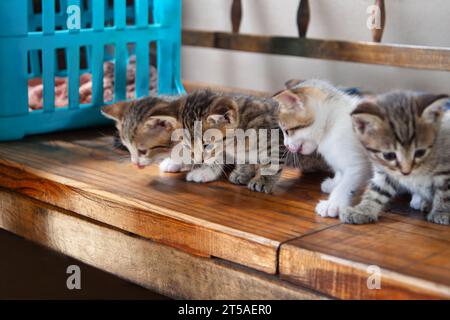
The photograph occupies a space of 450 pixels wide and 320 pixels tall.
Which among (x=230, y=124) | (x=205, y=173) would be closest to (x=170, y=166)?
(x=205, y=173)

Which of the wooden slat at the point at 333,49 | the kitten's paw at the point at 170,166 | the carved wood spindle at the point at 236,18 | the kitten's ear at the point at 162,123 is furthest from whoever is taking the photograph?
the carved wood spindle at the point at 236,18

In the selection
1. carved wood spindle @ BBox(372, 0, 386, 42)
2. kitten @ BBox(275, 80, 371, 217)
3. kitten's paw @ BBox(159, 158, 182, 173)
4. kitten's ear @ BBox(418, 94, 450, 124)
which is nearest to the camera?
kitten's ear @ BBox(418, 94, 450, 124)

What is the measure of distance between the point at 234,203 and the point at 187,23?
66.0 inches

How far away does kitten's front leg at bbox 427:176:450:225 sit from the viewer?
4.34ft

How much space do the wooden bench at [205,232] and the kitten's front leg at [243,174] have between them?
2 centimetres

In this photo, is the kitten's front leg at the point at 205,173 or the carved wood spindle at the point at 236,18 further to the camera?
the carved wood spindle at the point at 236,18

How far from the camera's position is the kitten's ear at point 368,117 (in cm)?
128

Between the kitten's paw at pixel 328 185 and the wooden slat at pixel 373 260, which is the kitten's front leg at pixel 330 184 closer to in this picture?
the kitten's paw at pixel 328 185

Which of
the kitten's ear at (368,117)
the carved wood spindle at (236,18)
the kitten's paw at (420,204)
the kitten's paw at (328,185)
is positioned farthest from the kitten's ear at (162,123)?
the carved wood spindle at (236,18)

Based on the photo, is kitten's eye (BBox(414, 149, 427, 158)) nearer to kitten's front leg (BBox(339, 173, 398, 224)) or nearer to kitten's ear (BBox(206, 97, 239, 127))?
kitten's front leg (BBox(339, 173, 398, 224))

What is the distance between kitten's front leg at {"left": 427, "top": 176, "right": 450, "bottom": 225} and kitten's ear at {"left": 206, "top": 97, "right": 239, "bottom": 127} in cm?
52

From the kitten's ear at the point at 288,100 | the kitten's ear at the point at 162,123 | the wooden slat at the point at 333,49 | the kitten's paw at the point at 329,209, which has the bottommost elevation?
the kitten's paw at the point at 329,209

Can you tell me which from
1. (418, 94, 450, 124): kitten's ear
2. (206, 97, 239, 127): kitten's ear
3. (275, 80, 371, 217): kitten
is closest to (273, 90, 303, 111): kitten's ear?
(275, 80, 371, 217): kitten
